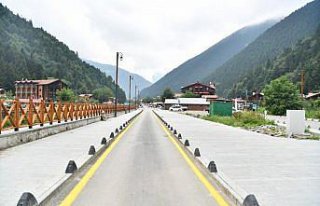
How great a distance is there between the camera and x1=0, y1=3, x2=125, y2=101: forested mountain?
11650cm

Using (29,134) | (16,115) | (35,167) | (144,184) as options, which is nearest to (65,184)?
(144,184)

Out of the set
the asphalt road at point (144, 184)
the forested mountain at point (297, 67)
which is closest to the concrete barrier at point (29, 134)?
the asphalt road at point (144, 184)

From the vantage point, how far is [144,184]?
7.45 meters

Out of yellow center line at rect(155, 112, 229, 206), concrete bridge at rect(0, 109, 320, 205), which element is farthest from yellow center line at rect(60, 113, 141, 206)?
yellow center line at rect(155, 112, 229, 206)

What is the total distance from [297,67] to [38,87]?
3149 inches

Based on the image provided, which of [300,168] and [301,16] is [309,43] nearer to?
[301,16]

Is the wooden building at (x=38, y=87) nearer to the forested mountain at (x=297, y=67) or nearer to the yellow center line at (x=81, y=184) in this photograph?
the forested mountain at (x=297, y=67)

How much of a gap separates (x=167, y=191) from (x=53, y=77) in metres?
141

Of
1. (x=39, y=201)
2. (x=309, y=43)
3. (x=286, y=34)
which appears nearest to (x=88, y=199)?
(x=39, y=201)

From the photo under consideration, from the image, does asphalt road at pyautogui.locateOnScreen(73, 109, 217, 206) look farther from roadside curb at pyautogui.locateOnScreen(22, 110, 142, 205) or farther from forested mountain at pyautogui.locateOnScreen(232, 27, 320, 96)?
forested mountain at pyautogui.locateOnScreen(232, 27, 320, 96)

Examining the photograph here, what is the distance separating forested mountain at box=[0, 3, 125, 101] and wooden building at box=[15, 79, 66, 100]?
296 centimetres

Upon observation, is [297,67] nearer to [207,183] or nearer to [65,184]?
[207,183]

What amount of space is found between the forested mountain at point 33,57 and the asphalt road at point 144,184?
107493 mm

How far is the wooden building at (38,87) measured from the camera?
11438 cm
